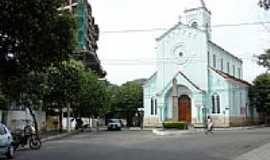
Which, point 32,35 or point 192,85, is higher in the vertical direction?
point 192,85

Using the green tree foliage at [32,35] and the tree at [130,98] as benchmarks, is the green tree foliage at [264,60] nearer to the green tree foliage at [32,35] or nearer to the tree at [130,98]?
the green tree foliage at [32,35]

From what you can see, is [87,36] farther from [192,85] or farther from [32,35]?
[32,35]

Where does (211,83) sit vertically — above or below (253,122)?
above

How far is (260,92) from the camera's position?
72.0 m

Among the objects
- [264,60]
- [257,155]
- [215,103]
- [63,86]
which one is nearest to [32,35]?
[257,155]

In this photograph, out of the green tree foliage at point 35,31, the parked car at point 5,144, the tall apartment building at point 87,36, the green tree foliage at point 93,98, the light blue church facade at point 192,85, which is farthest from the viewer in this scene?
the tall apartment building at point 87,36

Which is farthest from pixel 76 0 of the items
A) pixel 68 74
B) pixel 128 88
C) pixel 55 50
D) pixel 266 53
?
pixel 55 50

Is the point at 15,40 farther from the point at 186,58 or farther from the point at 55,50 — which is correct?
the point at 186,58

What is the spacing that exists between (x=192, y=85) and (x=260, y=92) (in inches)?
507

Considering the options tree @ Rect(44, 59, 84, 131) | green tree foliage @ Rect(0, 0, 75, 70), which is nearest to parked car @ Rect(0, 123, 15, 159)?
green tree foliage @ Rect(0, 0, 75, 70)

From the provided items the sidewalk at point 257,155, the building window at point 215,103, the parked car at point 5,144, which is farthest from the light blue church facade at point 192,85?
the parked car at point 5,144

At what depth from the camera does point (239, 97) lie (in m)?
67.6

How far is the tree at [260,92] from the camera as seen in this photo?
2763 inches

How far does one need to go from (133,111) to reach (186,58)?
1347 centimetres
